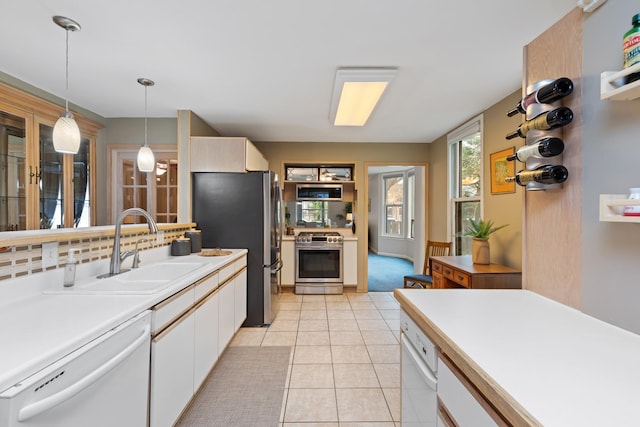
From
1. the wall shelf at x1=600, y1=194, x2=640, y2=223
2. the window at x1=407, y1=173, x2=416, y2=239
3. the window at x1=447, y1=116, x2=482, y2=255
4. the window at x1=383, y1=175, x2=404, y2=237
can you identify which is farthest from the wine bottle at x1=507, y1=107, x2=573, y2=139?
the window at x1=383, y1=175, x2=404, y2=237

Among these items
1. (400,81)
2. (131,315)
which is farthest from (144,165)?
(400,81)

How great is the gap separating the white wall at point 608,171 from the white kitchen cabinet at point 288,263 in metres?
3.76

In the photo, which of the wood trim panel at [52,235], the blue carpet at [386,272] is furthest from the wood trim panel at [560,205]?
the blue carpet at [386,272]

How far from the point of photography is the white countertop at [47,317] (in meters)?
0.82

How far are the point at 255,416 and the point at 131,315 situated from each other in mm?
1156

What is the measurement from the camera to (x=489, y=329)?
1.01 meters

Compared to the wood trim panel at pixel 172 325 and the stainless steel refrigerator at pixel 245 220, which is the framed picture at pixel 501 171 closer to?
the stainless steel refrigerator at pixel 245 220

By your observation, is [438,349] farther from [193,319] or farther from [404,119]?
[404,119]

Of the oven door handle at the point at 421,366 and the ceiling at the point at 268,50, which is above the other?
the ceiling at the point at 268,50

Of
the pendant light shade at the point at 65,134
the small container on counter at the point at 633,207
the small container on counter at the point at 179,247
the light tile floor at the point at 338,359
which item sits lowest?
the light tile floor at the point at 338,359

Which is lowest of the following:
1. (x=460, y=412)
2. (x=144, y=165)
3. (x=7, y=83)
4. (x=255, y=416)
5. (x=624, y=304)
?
(x=255, y=416)

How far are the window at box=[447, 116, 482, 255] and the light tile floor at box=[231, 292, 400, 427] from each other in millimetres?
1398

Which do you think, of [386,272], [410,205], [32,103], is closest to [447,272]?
[386,272]

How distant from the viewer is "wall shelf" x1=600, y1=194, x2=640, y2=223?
932 millimetres
